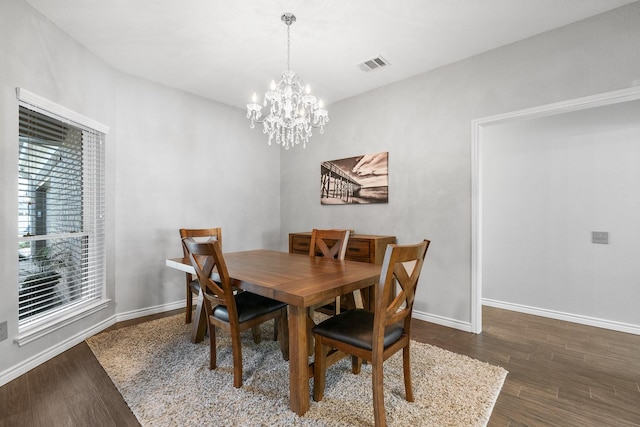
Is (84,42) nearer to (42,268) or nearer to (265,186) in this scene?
(42,268)

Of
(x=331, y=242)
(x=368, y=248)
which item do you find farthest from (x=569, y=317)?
(x=331, y=242)

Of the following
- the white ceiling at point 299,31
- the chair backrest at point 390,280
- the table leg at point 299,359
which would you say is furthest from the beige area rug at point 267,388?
the white ceiling at point 299,31

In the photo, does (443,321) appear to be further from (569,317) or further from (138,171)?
(138,171)

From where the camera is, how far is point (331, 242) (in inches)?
113

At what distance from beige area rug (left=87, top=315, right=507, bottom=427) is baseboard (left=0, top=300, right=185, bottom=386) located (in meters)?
0.20

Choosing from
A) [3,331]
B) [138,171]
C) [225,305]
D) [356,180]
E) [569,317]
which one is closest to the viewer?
[225,305]

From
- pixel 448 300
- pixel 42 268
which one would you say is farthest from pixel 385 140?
pixel 42 268

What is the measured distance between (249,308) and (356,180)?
228 cm

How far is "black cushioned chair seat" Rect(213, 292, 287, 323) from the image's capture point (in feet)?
6.57

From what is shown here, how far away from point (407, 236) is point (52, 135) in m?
3.46

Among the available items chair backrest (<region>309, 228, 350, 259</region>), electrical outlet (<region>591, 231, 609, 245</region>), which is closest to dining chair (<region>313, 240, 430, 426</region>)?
chair backrest (<region>309, 228, 350, 259</region>)

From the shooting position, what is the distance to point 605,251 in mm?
3059

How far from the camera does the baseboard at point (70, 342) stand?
2.05m

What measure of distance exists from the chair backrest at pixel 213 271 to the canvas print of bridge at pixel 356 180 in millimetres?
2232
